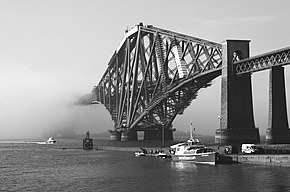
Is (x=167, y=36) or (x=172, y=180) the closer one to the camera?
(x=172, y=180)

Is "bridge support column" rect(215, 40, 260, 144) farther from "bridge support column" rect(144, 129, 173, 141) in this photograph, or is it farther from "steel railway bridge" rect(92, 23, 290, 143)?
"bridge support column" rect(144, 129, 173, 141)

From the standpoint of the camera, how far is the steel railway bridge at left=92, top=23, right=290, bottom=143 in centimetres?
11447

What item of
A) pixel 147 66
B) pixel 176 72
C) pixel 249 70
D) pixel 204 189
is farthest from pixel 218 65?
pixel 204 189

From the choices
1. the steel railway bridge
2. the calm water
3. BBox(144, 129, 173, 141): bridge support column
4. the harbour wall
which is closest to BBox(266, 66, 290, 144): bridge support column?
the steel railway bridge

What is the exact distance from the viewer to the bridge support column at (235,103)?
404ft

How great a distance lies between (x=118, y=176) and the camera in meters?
77.2

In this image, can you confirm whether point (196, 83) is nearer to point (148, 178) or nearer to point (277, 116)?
point (277, 116)

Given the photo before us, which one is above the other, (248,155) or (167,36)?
(167,36)

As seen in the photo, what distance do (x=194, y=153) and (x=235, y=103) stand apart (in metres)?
35.5

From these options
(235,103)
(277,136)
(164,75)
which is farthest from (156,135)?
(277,136)

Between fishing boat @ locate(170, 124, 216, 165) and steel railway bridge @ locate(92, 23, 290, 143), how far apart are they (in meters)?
21.6

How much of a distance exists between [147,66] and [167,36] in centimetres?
1698

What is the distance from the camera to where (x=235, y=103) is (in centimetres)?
12544

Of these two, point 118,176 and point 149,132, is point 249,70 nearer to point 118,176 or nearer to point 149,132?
point 118,176
